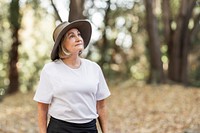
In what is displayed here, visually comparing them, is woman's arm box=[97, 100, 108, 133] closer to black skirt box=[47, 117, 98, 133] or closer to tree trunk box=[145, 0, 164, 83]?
Result: black skirt box=[47, 117, 98, 133]

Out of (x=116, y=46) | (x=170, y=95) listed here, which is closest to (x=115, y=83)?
(x=116, y=46)

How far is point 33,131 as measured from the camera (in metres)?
7.18

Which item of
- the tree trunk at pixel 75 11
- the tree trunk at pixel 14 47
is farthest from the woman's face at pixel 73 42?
the tree trunk at pixel 14 47

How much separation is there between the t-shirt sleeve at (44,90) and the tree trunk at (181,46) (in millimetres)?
12005

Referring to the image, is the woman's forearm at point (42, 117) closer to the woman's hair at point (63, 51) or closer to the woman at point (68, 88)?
the woman at point (68, 88)

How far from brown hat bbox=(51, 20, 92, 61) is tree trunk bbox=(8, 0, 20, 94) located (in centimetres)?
1361

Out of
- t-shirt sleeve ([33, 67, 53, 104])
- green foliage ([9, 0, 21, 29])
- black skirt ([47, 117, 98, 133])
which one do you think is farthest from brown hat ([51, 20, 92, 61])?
green foliage ([9, 0, 21, 29])

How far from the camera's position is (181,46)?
14430mm

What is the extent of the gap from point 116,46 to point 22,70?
6654 millimetres

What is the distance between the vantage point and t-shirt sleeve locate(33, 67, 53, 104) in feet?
7.90

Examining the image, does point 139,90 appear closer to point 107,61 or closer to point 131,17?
point 107,61

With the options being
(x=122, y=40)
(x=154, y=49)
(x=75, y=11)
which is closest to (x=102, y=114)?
(x=75, y=11)

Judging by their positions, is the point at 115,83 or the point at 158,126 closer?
the point at 158,126

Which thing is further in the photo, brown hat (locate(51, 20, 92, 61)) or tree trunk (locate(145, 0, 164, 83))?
tree trunk (locate(145, 0, 164, 83))
